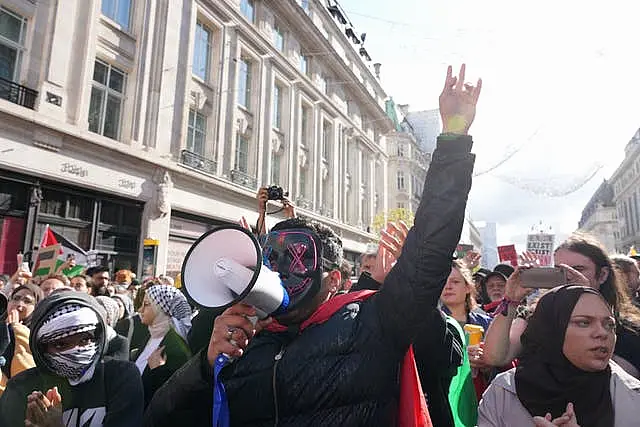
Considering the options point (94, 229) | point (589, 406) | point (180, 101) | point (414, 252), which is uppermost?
point (180, 101)

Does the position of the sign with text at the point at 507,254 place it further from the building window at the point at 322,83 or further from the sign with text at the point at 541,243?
the building window at the point at 322,83

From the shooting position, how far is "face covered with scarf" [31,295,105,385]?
7.03 feet

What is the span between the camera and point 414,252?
1.32 meters

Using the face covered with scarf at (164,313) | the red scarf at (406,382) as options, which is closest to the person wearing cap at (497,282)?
the face covered with scarf at (164,313)

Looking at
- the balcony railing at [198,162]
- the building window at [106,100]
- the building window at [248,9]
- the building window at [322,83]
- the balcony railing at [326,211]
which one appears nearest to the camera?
the building window at [106,100]

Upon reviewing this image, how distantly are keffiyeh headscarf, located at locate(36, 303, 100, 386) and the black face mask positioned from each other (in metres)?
1.28

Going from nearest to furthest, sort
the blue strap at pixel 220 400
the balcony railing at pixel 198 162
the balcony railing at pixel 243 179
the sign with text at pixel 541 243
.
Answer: the blue strap at pixel 220 400, the sign with text at pixel 541 243, the balcony railing at pixel 198 162, the balcony railing at pixel 243 179

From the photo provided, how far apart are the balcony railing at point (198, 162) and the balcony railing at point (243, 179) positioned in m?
1.14

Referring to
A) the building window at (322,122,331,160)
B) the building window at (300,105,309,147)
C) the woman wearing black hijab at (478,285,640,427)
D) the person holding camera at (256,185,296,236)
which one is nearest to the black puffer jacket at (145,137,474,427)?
the woman wearing black hijab at (478,285,640,427)

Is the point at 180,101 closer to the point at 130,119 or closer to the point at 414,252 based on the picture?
the point at 130,119

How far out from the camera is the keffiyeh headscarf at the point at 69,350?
2.14 metres

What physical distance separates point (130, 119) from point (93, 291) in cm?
796

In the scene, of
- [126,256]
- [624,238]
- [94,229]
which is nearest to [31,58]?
[94,229]

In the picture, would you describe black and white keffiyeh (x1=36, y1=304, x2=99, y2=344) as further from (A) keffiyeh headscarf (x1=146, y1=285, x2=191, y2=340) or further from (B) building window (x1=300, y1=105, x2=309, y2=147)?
(B) building window (x1=300, y1=105, x2=309, y2=147)
